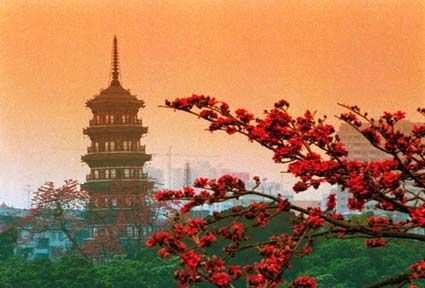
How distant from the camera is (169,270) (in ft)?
264

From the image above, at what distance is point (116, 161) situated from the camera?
135125 mm

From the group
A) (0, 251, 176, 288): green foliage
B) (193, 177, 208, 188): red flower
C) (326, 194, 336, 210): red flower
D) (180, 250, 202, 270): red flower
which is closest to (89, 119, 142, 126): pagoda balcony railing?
(0, 251, 176, 288): green foliage

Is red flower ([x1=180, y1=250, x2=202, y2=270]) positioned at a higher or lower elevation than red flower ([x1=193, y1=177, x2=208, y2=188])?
lower

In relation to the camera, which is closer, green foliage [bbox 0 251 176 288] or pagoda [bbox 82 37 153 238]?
green foliage [bbox 0 251 176 288]

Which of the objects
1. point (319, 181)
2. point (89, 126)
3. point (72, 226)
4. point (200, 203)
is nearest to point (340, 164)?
point (319, 181)

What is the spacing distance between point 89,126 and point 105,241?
86.9 ft

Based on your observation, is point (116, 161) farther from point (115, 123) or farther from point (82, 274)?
point (82, 274)

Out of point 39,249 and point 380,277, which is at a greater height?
point 39,249

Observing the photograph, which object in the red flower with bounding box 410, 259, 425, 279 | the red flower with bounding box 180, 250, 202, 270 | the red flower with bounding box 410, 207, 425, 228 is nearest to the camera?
the red flower with bounding box 180, 250, 202, 270

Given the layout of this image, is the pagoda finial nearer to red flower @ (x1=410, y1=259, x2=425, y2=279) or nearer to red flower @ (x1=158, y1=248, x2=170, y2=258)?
red flower @ (x1=410, y1=259, x2=425, y2=279)

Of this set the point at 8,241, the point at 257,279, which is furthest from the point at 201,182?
the point at 8,241

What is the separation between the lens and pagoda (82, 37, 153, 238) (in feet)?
410

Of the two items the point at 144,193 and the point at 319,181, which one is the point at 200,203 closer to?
the point at 319,181

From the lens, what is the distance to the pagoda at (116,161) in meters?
125
